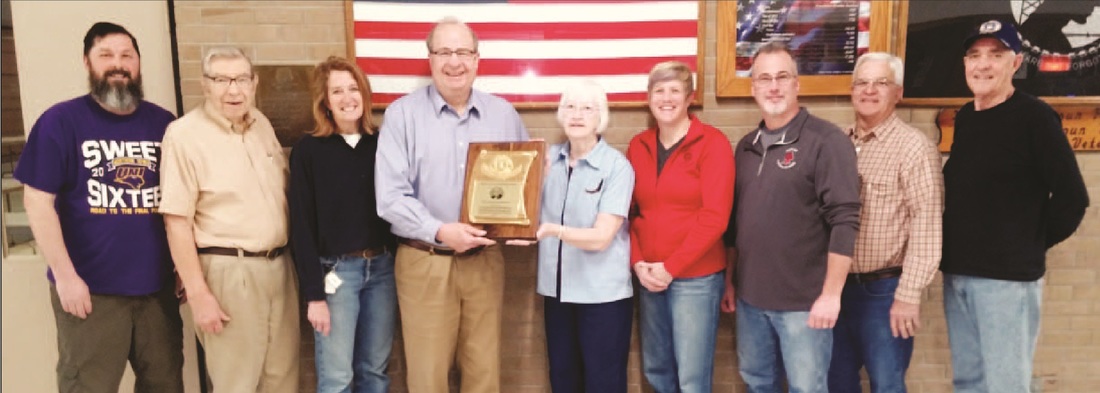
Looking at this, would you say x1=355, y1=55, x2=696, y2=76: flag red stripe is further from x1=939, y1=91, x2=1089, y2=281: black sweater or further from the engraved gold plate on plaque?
x1=939, y1=91, x2=1089, y2=281: black sweater

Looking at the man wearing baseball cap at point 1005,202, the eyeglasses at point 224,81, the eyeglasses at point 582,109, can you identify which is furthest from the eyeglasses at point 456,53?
the man wearing baseball cap at point 1005,202

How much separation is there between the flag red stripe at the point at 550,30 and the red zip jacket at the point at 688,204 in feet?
2.18

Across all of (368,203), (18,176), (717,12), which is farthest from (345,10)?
(717,12)

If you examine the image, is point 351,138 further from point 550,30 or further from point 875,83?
point 875,83

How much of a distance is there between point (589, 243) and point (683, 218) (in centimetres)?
37

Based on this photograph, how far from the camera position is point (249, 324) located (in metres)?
2.34

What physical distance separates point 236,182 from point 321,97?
43 centimetres

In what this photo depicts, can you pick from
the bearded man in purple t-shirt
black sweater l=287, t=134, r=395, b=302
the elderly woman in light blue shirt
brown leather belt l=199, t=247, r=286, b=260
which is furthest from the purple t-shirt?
the elderly woman in light blue shirt

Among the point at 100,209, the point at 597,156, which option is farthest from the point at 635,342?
the point at 100,209

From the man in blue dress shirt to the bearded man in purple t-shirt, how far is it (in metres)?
0.88

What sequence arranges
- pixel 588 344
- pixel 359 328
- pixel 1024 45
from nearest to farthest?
pixel 588 344, pixel 359 328, pixel 1024 45

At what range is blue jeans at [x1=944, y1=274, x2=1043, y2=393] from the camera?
221 centimetres

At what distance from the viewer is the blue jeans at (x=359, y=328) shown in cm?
242

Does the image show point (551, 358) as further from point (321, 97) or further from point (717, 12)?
point (717, 12)
